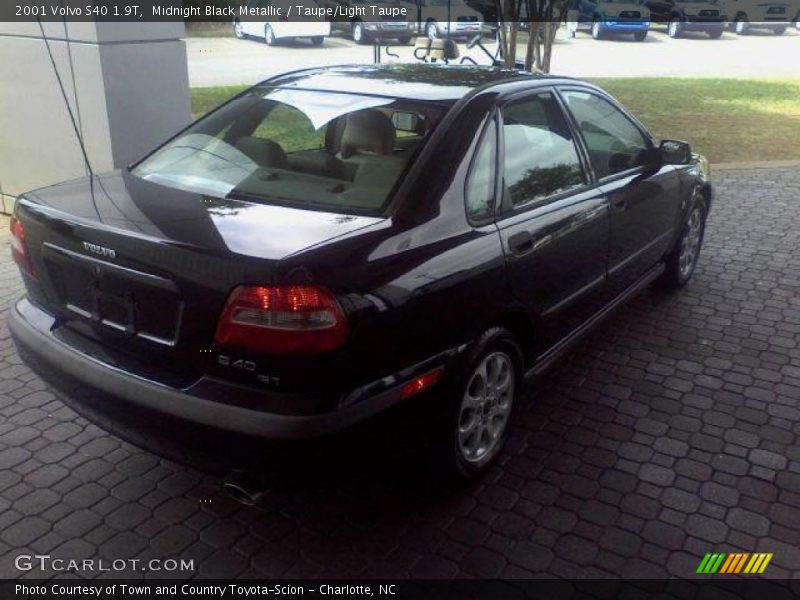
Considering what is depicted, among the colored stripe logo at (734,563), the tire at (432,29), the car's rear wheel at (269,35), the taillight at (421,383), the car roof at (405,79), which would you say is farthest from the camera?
the car's rear wheel at (269,35)

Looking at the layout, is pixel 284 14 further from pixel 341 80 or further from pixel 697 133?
pixel 341 80

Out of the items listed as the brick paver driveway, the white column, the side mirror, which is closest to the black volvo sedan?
the brick paver driveway

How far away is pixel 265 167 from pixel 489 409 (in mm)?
1427

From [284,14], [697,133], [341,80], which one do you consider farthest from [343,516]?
[284,14]

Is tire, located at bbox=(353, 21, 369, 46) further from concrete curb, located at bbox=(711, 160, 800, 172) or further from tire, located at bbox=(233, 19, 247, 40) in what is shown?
concrete curb, located at bbox=(711, 160, 800, 172)

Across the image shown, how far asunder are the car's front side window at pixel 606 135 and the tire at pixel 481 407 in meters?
1.32

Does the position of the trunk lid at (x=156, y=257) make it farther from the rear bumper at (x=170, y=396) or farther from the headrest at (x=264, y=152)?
the headrest at (x=264, y=152)

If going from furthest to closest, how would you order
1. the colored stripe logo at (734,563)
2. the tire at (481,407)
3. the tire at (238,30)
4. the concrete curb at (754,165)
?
the tire at (238,30)
the concrete curb at (754,165)
the tire at (481,407)
the colored stripe logo at (734,563)

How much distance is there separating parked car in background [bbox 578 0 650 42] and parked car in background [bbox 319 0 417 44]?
8.76 m

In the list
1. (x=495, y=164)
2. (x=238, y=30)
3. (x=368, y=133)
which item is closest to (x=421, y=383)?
(x=495, y=164)

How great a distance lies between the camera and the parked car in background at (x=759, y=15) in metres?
32.5

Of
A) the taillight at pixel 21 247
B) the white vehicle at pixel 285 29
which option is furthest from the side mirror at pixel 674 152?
the white vehicle at pixel 285 29

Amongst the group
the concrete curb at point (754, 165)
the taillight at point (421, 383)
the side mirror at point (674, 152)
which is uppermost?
the side mirror at point (674, 152)

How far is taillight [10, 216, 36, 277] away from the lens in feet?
10.2
